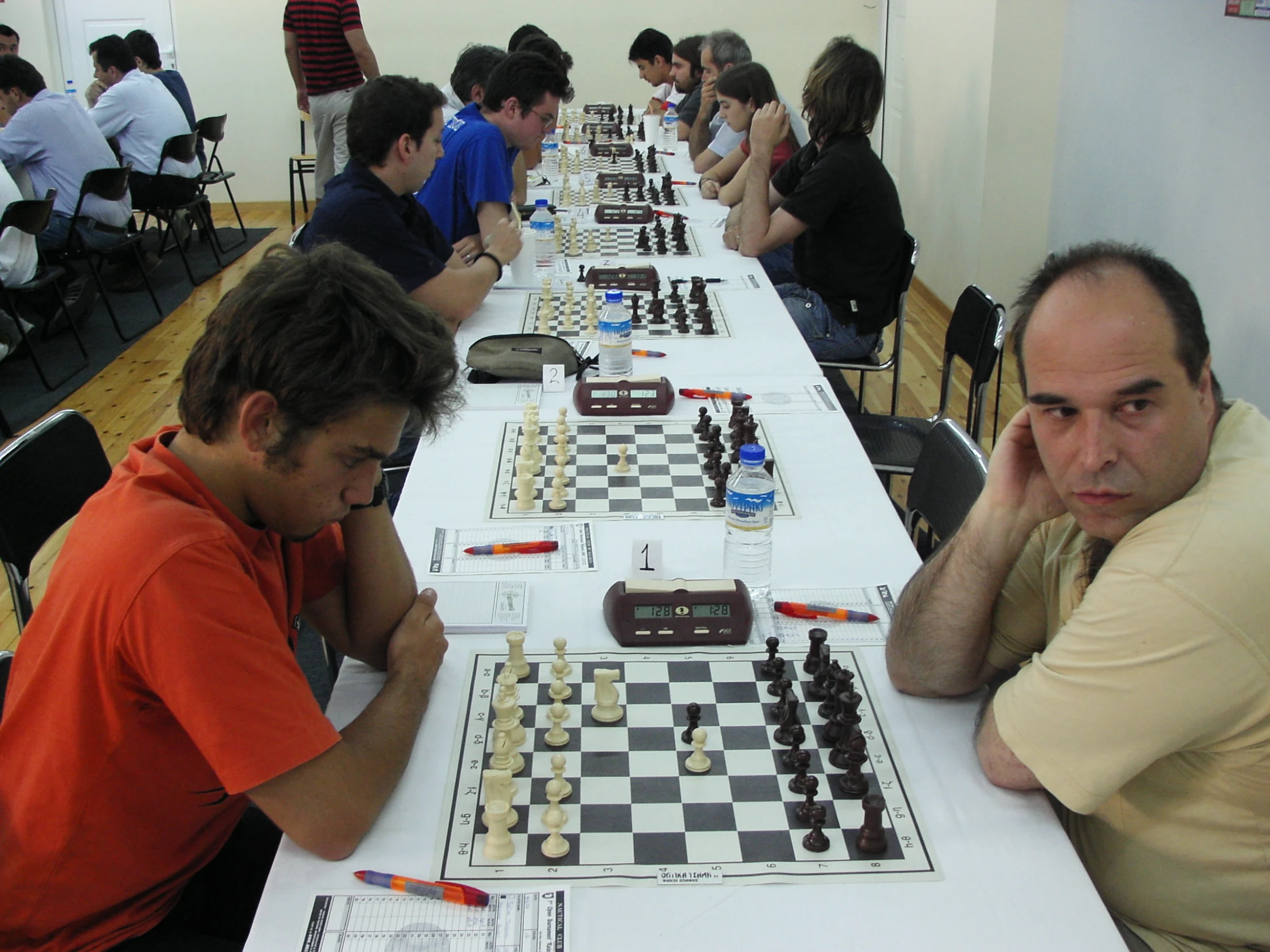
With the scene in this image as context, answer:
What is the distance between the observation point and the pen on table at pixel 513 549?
1889 millimetres

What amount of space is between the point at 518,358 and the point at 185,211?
5563 millimetres

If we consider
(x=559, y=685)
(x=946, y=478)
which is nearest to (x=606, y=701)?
(x=559, y=685)

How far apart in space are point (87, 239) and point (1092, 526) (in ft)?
18.3

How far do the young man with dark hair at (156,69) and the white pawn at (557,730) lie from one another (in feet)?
20.8

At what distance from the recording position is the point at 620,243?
402cm

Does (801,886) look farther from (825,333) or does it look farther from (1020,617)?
(825,333)

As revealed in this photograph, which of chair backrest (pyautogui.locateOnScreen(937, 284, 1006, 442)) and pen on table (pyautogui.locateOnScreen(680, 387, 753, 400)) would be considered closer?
pen on table (pyautogui.locateOnScreen(680, 387, 753, 400))

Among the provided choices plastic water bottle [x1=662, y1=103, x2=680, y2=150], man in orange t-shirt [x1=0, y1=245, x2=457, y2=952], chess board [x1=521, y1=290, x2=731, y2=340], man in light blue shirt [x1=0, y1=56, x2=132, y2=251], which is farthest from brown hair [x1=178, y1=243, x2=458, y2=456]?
plastic water bottle [x1=662, y1=103, x2=680, y2=150]

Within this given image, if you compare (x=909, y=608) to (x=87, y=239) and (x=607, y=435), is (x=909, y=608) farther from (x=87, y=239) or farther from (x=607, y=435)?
(x=87, y=239)

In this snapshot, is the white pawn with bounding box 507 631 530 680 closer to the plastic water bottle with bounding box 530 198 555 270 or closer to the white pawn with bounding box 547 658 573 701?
the white pawn with bounding box 547 658 573 701

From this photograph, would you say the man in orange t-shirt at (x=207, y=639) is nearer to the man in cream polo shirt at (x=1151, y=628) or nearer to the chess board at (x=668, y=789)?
the chess board at (x=668, y=789)

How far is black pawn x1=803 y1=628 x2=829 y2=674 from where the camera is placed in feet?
5.08

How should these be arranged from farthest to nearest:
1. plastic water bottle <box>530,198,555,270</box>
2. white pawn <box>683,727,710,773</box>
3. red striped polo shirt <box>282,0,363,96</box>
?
1. red striped polo shirt <box>282,0,363,96</box>
2. plastic water bottle <box>530,198,555,270</box>
3. white pawn <box>683,727,710,773</box>

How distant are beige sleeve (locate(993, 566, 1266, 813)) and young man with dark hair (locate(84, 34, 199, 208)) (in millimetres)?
6299
